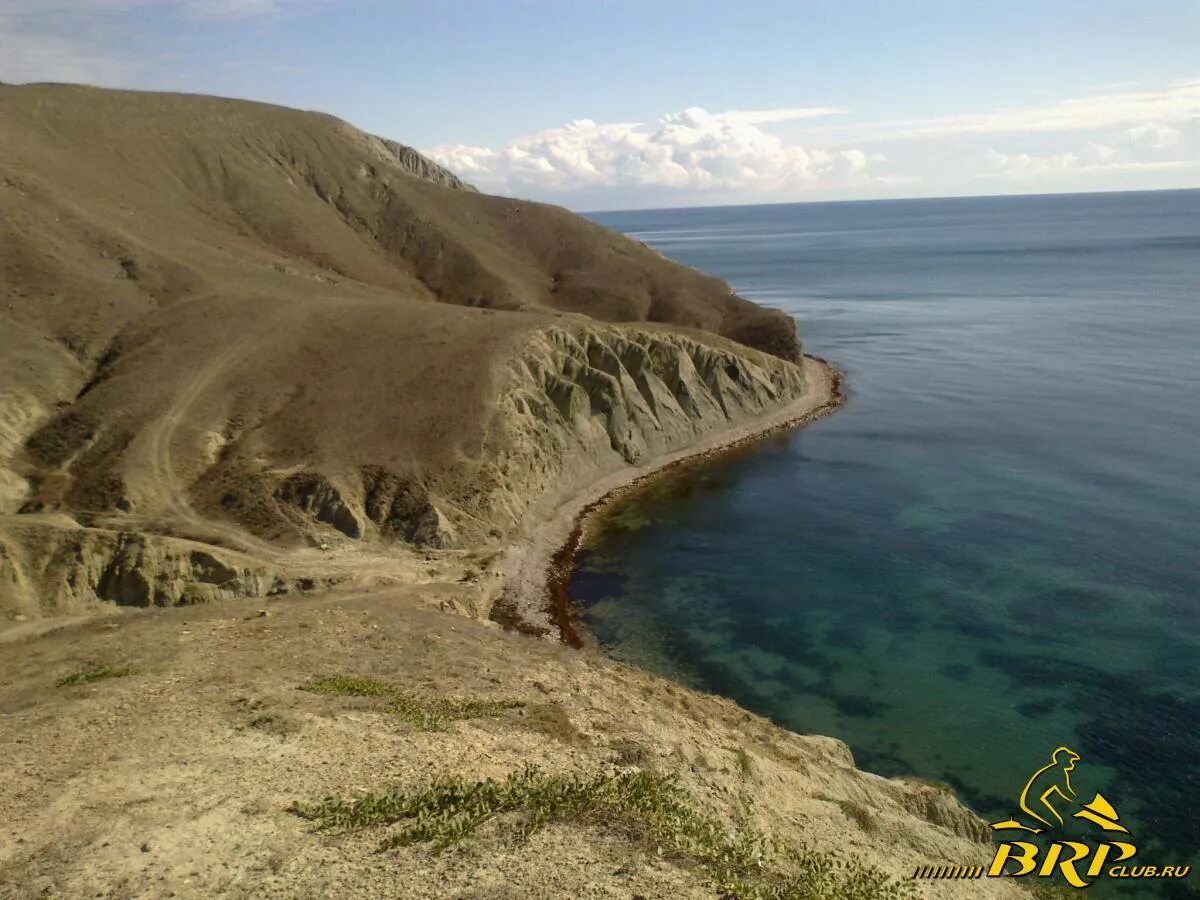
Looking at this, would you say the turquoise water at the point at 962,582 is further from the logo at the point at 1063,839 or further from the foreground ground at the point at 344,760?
the foreground ground at the point at 344,760

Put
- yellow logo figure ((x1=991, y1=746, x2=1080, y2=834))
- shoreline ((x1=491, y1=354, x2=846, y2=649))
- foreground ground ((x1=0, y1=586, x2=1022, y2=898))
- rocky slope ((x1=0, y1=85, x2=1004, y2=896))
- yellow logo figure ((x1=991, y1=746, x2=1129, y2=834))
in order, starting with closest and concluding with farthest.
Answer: foreground ground ((x1=0, y1=586, x2=1022, y2=898))
rocky slope ((x1=0, y1=85, x2=1004, y2=896))
yellow logo figure ((x1=991, y1=746, x2=1129, y2=834))
yellow logo figure ((x1=991, y1=746, x2=1080, y2=834))
shoreline ((x1=491, y1=354, x2=846, y2=649))

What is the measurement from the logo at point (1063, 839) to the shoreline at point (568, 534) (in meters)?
20.3

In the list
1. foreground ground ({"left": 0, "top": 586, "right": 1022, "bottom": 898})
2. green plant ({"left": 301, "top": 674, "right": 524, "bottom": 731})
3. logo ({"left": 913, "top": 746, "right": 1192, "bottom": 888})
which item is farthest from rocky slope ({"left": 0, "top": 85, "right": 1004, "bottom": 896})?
logo ({"left": 913, "top": 746, "right": 1192, "bottom": 888})

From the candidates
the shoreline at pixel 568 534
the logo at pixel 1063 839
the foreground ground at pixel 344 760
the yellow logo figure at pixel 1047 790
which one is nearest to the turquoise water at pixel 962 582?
the yellow logo figure at pixel 1047 790

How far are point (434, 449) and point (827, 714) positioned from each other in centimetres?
2916

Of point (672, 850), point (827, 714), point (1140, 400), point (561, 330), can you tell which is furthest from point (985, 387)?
point (672, 850)

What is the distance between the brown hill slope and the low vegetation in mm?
22859

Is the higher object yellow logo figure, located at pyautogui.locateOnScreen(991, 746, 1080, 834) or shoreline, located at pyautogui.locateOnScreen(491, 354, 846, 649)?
shoreline, located at pyautogui.locateOnScreen(491, 354, 846, 649)

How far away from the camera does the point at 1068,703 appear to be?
3328 cm

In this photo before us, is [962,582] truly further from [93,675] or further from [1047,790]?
[93,675]

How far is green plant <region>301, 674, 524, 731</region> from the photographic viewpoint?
74.7 feet

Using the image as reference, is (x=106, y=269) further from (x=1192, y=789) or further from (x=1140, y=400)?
(x=1140, y=400)

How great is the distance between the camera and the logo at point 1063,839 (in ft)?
82.3

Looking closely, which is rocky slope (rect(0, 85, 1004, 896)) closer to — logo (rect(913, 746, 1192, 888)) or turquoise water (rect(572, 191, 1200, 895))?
logo (rect(913, 746, 1192, 888))
